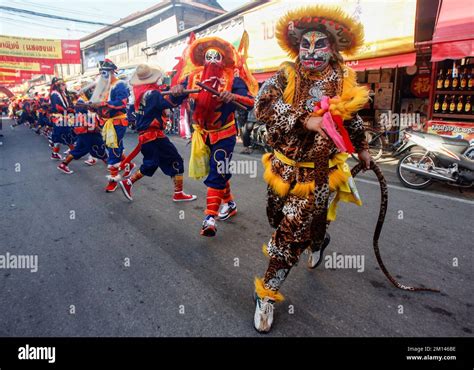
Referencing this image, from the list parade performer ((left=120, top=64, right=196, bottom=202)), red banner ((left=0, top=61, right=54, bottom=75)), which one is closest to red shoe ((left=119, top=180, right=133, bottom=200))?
parade performer ((left=120, top=64, right=196, bottom=202))

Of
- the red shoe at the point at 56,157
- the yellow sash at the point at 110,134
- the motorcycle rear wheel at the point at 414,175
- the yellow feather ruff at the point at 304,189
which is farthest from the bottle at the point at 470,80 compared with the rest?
the red shoe at the point at 56,157

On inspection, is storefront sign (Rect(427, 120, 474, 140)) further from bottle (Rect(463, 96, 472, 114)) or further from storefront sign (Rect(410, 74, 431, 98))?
storefront sign (Rect(410, 74, 431, 98))

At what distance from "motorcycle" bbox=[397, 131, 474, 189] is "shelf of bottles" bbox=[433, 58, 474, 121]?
6.91 feet

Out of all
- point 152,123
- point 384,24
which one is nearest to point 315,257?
point 152,123

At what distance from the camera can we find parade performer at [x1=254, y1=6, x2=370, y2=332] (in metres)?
2.01

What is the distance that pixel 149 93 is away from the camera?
170 inches

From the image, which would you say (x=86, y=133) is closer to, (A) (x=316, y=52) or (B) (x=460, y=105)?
(A) (x=316, y=52)

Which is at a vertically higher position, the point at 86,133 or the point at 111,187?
the point at 86,133

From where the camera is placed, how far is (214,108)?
3588 millimetres

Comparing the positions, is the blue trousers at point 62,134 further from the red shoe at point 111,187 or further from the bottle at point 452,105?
the bottle at point 452,105

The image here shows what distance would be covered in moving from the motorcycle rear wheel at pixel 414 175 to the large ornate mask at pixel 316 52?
416 cm

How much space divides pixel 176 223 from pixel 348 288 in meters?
2.27

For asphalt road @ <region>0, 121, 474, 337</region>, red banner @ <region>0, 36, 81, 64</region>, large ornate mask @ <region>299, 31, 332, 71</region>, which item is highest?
red banner @ <region>0, 36, 81, 64</region>

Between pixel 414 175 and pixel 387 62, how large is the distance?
307 cm
